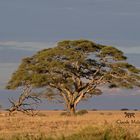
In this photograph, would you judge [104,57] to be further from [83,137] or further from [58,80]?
[83,137]

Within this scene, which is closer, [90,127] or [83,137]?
[83,137]

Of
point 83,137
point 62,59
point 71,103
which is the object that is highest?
point 62,59

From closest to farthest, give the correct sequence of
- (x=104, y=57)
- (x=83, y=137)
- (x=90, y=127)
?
(x=83, y=137) < (x=90, y=127) < (x=104, y=57)

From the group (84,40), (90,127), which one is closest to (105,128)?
(90,127)

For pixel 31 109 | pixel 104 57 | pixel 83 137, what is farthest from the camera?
pixel 104 57

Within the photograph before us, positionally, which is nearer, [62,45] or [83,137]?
[83,137]

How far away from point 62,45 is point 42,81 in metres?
4.36

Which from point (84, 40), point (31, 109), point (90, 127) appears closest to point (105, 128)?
point (90, 127)

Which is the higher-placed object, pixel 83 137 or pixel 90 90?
pixel 90 90

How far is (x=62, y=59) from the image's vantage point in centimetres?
5962

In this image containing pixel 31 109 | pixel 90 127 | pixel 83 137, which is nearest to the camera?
pixel 83 137

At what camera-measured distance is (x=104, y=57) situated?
59.2 m

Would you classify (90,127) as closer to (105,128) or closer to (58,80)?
(105,128)

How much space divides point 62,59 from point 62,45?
1.42 m
